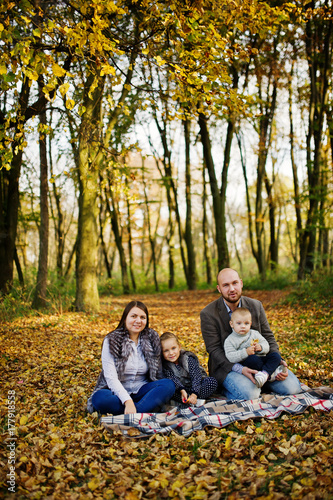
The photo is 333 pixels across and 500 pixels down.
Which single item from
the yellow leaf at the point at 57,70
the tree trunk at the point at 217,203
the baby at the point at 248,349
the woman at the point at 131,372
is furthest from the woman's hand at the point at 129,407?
the tree trunk at the point at 217,203

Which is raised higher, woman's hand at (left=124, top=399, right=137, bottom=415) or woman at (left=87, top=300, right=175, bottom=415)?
woman at (left=87, top=300, right=175, bottom=415)

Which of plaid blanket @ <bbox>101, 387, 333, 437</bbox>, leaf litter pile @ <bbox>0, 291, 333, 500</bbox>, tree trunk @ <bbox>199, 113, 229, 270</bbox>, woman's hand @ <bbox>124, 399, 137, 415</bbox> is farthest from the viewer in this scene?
tree trunk @ <bbox>199, 113, 229, 270</bbox>

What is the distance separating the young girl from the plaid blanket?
159mm

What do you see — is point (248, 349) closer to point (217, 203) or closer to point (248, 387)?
point (248, 387)

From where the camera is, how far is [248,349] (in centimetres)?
389

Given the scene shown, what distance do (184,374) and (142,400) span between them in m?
0.62

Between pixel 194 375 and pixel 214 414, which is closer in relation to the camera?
pixel 214 414

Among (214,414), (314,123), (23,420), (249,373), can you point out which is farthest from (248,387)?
(314,123)

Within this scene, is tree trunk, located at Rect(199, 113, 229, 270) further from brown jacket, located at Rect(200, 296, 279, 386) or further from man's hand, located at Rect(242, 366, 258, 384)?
man's hand, located at Rect(242, 366, 258, 384)

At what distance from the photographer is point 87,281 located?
9383 mm

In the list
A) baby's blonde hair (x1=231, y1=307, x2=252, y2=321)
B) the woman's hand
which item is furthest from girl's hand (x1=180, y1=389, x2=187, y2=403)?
baby's blonde hair (x1=231, y1=307, x2=252, y2=321)

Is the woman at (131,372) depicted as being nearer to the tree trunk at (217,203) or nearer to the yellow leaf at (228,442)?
the yellow leaf at (228,442)

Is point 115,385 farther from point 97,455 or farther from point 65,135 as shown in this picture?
point 65,135

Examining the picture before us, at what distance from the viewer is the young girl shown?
13.0 feet
